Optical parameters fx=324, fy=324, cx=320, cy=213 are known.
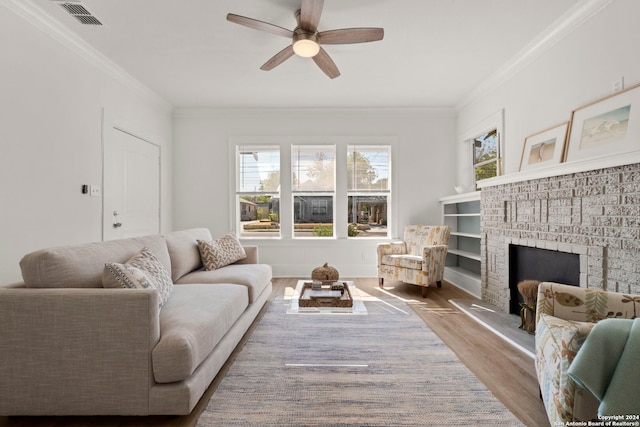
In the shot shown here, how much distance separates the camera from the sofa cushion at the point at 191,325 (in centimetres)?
158

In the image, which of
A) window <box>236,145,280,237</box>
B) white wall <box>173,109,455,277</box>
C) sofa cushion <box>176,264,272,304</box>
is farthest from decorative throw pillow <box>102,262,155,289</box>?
window <box>236,145,280,237</box>

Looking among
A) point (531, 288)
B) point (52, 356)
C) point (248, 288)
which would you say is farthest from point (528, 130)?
point (52, 356)

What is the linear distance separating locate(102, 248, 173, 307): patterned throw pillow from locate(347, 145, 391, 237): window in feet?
11.6

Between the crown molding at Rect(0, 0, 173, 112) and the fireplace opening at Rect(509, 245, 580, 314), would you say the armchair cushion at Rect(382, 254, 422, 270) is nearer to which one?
the fireplace opening at Rect(509, 245, 580, 314)

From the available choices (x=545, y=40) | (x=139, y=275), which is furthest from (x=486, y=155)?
(x=139, y=275)

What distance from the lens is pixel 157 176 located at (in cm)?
488

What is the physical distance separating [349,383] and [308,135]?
4.05 metres

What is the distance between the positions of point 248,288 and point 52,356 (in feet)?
5.02

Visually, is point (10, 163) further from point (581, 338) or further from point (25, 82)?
point (581, 338)

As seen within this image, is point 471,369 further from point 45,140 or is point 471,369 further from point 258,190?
point 258,190

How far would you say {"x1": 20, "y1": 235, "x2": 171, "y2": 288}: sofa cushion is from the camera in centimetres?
168

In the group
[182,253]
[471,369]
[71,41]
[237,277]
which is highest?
[71,41]

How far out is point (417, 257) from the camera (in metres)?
4.38

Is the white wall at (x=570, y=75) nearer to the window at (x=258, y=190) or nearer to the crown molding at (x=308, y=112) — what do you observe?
the crown molding at (x=308, y=112)
